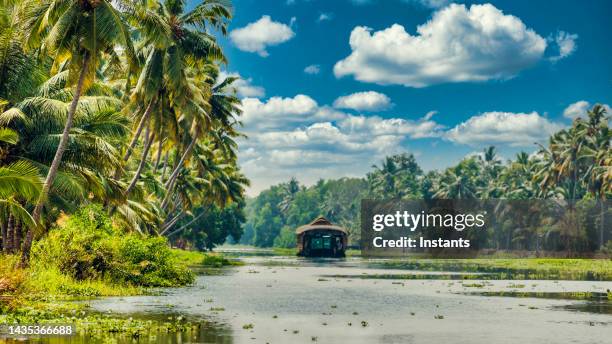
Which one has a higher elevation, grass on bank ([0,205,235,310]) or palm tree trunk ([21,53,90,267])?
palm tree trunk ([21,53,90,267])

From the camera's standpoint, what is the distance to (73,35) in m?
28.1

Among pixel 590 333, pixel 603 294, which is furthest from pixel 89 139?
pixel 603 294

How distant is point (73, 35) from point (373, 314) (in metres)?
15.0

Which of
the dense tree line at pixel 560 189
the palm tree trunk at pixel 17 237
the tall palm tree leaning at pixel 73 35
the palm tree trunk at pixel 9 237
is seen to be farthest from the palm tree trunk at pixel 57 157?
the dense tree line at pixel 560 189

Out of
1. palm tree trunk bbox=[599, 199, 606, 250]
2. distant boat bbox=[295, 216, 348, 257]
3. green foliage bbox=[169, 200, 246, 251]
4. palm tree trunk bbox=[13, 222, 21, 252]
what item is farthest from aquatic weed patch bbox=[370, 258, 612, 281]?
green foliage bbox=[169, 200, 246, 251]

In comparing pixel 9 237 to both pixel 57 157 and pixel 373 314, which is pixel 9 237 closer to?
pixel 57 157

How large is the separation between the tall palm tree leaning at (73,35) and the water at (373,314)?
5885mm

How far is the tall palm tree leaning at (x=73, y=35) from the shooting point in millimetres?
27219

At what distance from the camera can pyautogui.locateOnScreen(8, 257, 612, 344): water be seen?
18328 mm

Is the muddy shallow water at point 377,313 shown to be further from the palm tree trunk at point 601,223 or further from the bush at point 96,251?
the palm tree trunk at point 601,223

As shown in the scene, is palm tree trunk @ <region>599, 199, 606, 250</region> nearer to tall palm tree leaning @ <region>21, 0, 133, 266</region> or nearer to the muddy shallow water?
the muddy shallow water

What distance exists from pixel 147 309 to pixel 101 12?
441 inches

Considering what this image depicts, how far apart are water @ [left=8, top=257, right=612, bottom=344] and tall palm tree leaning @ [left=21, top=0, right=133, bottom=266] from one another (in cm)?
588

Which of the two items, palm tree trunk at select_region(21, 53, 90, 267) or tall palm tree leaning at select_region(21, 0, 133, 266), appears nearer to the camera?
palm tree trunk at select_region(21, 53, 90, 267)
